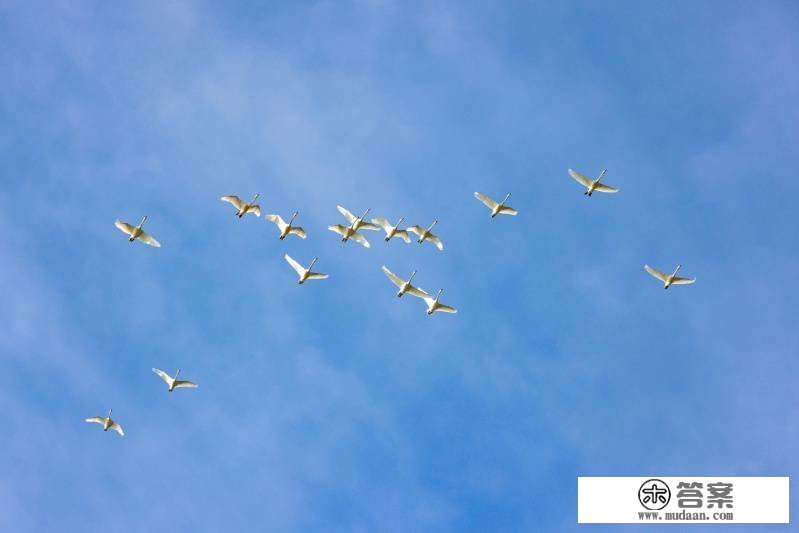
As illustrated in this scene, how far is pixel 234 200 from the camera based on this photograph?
447 feet

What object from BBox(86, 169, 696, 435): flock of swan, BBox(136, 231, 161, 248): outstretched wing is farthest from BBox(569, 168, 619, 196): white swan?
BBox(136, 231, 161, 248): outstretched wing

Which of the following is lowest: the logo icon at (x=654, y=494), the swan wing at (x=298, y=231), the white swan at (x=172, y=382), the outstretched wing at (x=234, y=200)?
the logo icon at (x=654, y=494)

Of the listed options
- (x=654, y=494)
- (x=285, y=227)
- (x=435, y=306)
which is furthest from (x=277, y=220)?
(x=654, y=494)

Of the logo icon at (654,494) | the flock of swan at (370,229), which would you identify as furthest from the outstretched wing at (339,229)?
the logo icon at (654,494)

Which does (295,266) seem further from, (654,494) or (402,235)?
(654,494)

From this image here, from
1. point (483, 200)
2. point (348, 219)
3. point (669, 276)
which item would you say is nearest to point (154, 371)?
point (348, 219)

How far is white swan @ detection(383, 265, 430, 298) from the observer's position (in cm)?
13350

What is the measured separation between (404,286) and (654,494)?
39.4 metres

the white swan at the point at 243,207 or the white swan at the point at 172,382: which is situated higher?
the white swan at the point at 243,207

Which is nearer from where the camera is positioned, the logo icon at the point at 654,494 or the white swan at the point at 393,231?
the logo icon at the point at 654,494

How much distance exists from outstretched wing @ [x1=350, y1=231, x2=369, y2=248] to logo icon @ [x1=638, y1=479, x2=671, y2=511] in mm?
45256

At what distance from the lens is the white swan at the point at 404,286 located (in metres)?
134

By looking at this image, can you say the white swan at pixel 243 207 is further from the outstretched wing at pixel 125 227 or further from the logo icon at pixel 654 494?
the logo icon at pixel 654 494

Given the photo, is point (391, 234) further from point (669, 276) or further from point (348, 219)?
point (669, 276)
